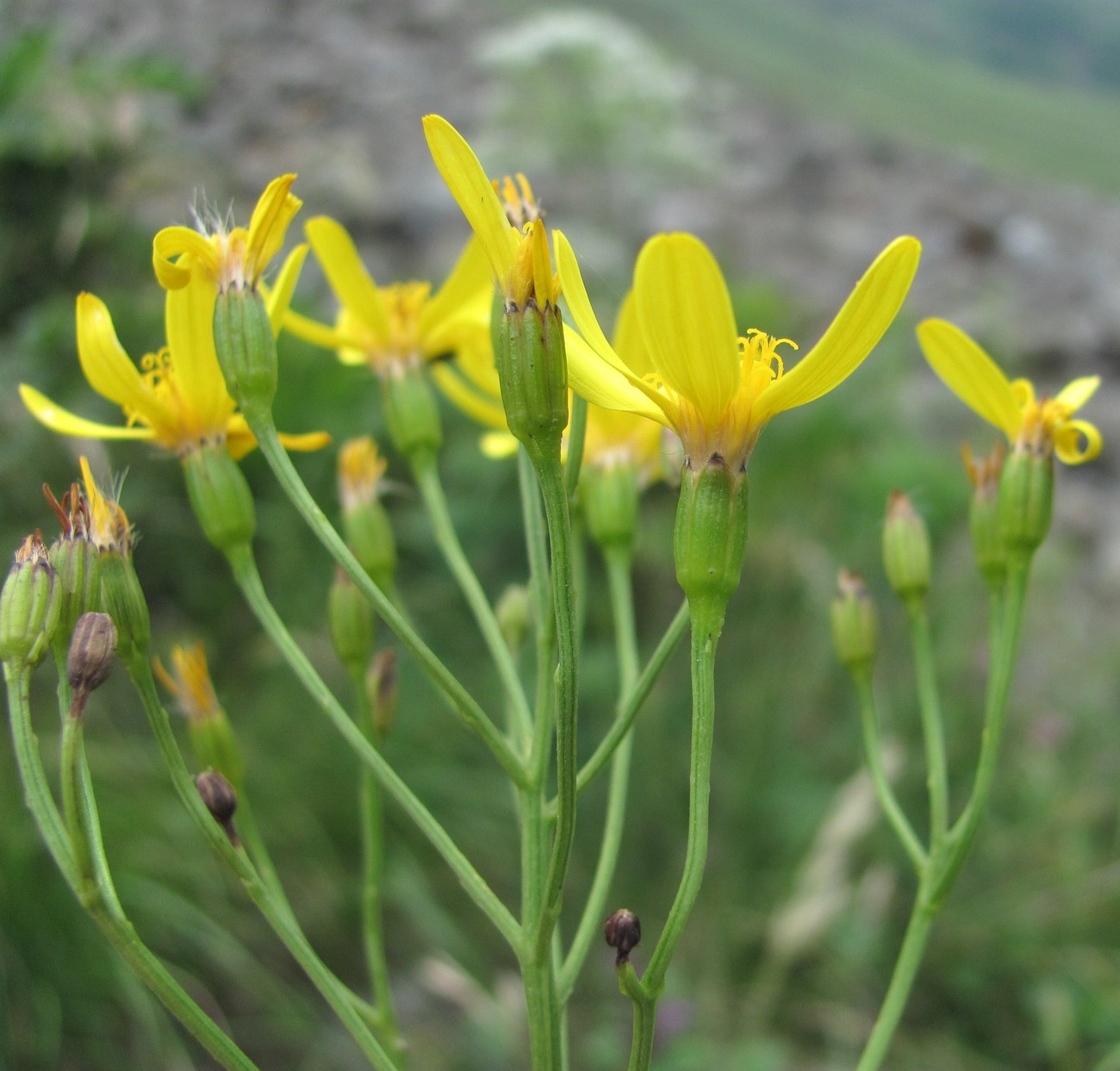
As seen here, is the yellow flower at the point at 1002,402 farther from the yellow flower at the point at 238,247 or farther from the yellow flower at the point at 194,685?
the yellow flower at the point at 194,685

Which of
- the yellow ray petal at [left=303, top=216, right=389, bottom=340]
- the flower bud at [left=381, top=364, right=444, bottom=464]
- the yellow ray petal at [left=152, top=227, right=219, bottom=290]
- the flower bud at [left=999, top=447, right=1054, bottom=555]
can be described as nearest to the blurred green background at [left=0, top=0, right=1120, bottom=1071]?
the flower bud at [left=381, top=364, right=444, bottom=464]

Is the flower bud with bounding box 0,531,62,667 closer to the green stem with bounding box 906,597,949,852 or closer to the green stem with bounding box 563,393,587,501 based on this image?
the green stem with bounding box 563,393,587,501

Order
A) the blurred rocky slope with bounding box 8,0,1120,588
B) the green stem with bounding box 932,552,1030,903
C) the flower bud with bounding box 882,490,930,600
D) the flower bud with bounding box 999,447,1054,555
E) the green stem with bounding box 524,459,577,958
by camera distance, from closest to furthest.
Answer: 1. the green stem with bounding box 524,459,577,958
2. the green stem with bounding box 932,552,1030,903
3. the flower bud with bounding box 999,447,1054,555
4. the flower bud with bounding box 882,490,930,600
5. the blurred rocky slope with bounding box 8,0,1120,588

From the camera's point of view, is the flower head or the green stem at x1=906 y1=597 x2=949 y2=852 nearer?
the flower head

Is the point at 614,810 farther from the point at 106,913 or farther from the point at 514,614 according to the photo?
the point at 106,913

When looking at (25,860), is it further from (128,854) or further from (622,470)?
(622,470)

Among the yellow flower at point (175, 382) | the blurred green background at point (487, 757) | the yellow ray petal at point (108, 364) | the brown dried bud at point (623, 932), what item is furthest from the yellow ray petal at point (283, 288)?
the brown dried bud at point (623, 932)
